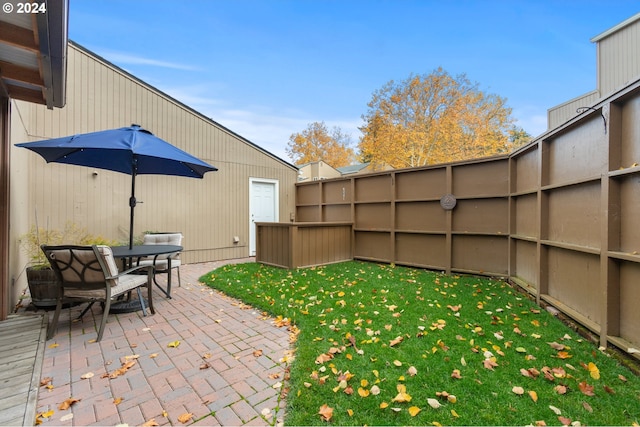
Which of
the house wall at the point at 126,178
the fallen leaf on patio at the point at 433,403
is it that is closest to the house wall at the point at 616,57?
the fallen leaf on patio at the point at 433,403

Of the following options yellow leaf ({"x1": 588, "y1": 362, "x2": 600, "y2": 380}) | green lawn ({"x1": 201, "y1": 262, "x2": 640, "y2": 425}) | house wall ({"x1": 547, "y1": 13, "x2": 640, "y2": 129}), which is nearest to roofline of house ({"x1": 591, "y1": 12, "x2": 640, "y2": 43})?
house wall ({"x1": 547, "y1": 13, "x2": 640, "y2": 129})

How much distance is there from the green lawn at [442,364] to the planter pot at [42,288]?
7.14ft

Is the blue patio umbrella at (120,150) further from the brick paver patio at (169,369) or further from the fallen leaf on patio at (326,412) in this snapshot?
the fallen leaf on patio at (326,412)

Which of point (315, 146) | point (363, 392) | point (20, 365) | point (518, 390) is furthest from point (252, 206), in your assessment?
point (315, 146)

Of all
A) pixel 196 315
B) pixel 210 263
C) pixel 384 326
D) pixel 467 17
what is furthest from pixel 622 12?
pixel 210 263

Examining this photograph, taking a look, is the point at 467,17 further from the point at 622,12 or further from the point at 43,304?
the point at 43,304

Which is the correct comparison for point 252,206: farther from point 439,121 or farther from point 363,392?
point 439,121

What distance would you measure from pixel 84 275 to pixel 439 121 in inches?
751

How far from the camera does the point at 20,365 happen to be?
2.04 m

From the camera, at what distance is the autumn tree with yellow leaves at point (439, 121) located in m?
17.2

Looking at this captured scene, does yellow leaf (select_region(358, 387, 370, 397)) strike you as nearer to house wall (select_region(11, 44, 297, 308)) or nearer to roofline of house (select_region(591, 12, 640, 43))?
house wall (select_region(11, 44, 297, 308))

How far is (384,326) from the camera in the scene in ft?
8.93

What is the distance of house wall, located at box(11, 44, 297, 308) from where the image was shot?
4820 millimetres

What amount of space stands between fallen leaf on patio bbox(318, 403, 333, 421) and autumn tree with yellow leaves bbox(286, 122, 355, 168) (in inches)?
1070
